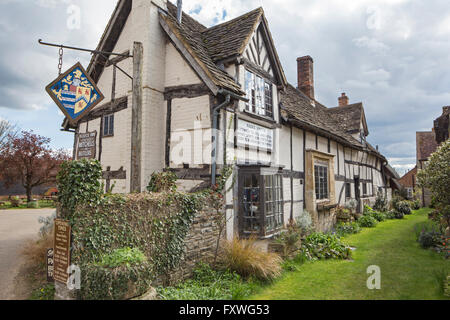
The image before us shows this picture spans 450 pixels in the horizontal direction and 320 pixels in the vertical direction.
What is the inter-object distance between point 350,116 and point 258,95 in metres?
12.3

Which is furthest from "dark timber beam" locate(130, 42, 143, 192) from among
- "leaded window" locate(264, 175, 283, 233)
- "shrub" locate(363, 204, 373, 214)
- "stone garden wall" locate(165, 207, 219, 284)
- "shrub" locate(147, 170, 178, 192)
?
"shrub" locate(363, 204, 373, 214)

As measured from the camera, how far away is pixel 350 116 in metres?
18.6

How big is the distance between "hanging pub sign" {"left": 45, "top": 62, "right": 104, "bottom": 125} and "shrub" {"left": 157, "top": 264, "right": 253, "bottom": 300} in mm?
3776

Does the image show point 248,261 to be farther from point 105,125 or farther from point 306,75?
point 306,75

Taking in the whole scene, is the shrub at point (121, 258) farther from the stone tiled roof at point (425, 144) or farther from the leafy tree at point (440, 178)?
the stone tiled roof at point (425, 144)

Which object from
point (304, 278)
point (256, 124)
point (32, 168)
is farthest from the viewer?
point (32, 168)

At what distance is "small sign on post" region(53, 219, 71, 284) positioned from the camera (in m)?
4.38

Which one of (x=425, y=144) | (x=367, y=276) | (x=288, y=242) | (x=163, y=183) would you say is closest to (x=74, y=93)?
(x=163, y=183)

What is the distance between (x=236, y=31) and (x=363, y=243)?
857 cm

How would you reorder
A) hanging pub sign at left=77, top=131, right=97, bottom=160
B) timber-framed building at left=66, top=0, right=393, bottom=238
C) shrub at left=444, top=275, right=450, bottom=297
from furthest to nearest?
timber-framed building at left=66, top=0, right=393, bottom=238
hanging pub sign at left=77, top=131, right=97, bottom=160
shrub at left=444, top=275, right=450, bottom=297

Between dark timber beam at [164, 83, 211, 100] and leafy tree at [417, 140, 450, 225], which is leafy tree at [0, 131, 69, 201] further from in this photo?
leafy tree at [417, 140, 450, 225]

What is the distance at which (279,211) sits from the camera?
343 inches
